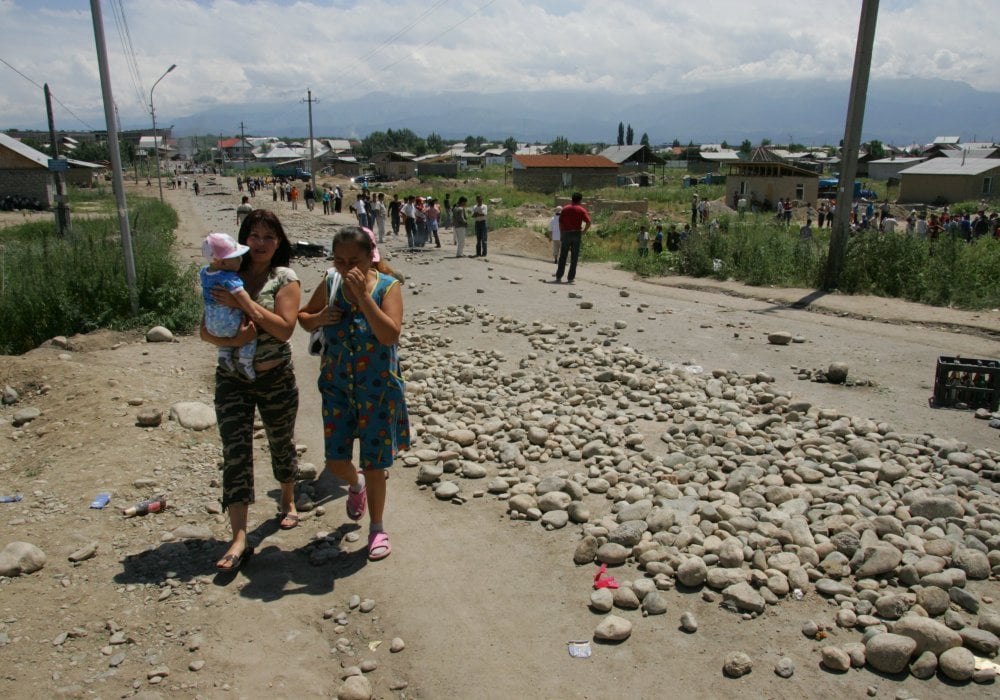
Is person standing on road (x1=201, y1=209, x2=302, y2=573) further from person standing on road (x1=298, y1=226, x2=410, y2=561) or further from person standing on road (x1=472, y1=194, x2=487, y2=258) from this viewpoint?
person standing on road (x1=472, y1=194, x2=487, y2=258)

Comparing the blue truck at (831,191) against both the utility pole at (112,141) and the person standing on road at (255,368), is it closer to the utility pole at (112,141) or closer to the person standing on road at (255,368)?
the utility pole at (112,141)

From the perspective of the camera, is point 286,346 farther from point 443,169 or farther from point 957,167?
point 443,169

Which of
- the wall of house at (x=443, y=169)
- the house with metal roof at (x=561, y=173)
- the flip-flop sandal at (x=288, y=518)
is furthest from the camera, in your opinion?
the wall of house at (x=443, y=169)

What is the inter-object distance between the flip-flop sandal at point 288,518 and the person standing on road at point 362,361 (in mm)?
781

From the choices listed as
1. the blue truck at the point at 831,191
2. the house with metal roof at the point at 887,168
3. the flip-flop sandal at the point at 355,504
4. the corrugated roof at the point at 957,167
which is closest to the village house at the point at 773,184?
the blue truck at the point at 831,191

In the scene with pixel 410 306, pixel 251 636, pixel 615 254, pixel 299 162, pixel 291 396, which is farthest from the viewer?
pixel 299 162

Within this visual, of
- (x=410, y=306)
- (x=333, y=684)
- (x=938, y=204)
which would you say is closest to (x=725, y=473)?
(x=333, y=684)

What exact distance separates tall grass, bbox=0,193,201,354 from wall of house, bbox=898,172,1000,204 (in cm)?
6011

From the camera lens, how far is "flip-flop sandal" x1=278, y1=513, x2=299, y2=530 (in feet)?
15.3

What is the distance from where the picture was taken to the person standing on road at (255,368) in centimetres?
400

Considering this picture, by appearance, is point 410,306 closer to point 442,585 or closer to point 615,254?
point 442,585

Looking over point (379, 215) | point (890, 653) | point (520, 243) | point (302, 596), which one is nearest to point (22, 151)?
point (379, 215)

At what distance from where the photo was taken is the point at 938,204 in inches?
2200

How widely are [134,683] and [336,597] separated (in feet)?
3.39
